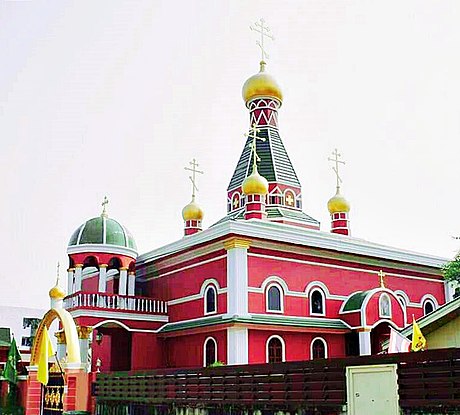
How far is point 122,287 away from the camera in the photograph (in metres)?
21.4

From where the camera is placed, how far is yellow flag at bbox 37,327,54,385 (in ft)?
51.5

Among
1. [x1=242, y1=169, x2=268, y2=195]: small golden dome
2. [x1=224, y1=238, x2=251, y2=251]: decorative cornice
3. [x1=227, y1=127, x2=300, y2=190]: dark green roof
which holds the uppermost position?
[x1=227, y1=127, x2=300, y2=190]: dark green roof

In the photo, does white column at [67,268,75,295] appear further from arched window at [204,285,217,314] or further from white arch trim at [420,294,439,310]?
white arch trim at [420,294,439,310]

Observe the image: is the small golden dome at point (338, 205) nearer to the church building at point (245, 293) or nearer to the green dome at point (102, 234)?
the church building at point (245, 293)

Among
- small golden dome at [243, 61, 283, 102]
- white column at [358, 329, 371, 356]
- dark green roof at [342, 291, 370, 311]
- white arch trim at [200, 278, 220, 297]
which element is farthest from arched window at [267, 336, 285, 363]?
small golden dome at [243, 61, 283, 102]

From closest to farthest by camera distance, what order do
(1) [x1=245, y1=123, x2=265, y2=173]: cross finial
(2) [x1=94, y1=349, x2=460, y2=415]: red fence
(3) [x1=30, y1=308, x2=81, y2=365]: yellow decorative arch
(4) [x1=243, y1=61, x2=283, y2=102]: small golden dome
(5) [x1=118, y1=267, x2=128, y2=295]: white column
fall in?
(2) [x1=94, y1=349, x2=460, y2=415]: red fence
(3) [x1=30, y1=308, x2=81, y2=365]: yellow decorative arch
(5) [x1=118, y1=267, x2=128, y2=295]: white column
(1) [x1=245, y1=123, x2=265, y2=173]: cross finial
(4) [x1=243, y1=61, x2=283, y2=102]: small golden dome

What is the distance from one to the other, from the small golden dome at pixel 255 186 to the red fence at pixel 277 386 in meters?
10.3

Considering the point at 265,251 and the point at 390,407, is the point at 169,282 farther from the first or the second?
the point at 390,407

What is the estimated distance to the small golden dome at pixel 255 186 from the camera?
23.1 meters

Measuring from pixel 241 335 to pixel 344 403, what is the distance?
9219 mm

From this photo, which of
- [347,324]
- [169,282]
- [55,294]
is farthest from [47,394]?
[347,324]

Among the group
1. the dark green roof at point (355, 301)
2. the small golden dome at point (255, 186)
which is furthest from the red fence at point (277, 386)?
the small golden dome at point (255, 186)

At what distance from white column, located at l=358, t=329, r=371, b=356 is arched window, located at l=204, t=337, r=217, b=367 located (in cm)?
445

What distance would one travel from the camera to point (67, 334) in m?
15.4
